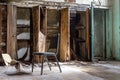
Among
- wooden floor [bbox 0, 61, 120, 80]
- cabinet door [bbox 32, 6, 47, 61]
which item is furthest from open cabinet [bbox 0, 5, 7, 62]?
wooden floor [bbox 0, 61, 120, 80]

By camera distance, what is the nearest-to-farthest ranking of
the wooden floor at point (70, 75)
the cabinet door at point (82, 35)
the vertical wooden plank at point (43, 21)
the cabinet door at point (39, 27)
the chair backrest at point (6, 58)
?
the wooden floor at point (70, 75), the chair backrest at point (6, 58), the cabinet door at point (39, 27), the vertical wooden plank at point (43, 21), the cabinet door at point (82, 35)

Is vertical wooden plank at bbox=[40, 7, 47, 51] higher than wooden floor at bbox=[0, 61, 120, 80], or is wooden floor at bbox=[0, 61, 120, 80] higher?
vertical wooden plank at bbox=[40, 7, 47, 51]

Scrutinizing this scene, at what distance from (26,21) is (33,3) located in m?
0.70

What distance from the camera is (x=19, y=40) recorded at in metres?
7.48

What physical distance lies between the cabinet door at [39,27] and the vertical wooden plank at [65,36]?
0.68m

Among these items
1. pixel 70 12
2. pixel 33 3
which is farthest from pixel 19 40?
pixel 70 12

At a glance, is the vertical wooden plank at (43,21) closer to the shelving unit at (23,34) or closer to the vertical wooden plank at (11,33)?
the shelving unit at (23,34)

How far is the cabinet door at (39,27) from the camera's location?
22.8 ft

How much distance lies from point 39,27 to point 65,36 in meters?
1.05

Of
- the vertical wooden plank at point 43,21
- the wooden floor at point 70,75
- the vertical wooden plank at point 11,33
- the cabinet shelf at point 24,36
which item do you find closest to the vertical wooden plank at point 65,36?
the vertical wooden plank at point 43,21

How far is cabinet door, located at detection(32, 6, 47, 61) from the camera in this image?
274 inches

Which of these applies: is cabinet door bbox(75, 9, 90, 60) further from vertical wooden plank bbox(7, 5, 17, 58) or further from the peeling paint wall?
vertical wooden plank bbox(7, 5, 17, 58)

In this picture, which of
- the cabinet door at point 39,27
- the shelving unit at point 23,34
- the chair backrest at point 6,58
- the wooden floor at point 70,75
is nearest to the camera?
the wooden floor at point 70,75

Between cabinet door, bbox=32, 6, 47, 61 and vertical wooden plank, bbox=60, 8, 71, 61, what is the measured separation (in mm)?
679
